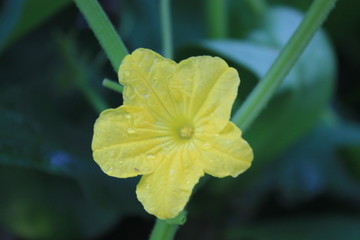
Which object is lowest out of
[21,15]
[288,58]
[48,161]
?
[48,161]

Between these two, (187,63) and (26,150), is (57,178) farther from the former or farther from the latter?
(187,63)

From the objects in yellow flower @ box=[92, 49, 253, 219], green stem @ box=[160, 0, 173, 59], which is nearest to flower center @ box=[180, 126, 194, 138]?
yellow flower @ box=[92, 49, 253, 219]

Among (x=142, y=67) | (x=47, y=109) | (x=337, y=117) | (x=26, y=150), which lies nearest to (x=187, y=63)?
(x=142, y=67)

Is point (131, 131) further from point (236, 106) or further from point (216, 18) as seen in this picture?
point (216, 18)

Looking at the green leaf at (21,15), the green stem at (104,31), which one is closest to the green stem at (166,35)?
the green stem at (104,31)

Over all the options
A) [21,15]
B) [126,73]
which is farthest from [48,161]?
[126,73]

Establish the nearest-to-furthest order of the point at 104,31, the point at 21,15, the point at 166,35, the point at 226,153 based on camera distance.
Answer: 1. the point at 226,153
2. the point at 104,31
3. the point at 166,35
4. the point at 21,15
